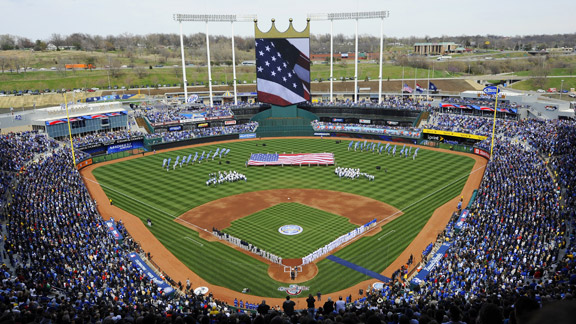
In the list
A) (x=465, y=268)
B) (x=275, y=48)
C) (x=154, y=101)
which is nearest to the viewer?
(x=465, y=268)

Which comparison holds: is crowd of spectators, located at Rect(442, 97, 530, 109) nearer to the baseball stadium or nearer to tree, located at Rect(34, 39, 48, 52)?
the baseball stadium

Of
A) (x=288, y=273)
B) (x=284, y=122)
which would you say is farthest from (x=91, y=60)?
(x=288, y=273)

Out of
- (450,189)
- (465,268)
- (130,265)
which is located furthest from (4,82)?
(465,268)

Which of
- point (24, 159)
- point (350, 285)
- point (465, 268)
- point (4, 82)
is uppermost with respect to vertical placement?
point (4, 82)

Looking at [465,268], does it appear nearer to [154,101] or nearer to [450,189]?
[450,189]

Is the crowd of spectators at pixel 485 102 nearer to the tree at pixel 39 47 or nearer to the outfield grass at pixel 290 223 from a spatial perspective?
the outfield grass at pixel 290 223

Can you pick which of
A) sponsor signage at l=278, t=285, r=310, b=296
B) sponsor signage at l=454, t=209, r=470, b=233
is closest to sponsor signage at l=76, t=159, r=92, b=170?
sponsor signage at l=278, t=285, r=310, b=296
